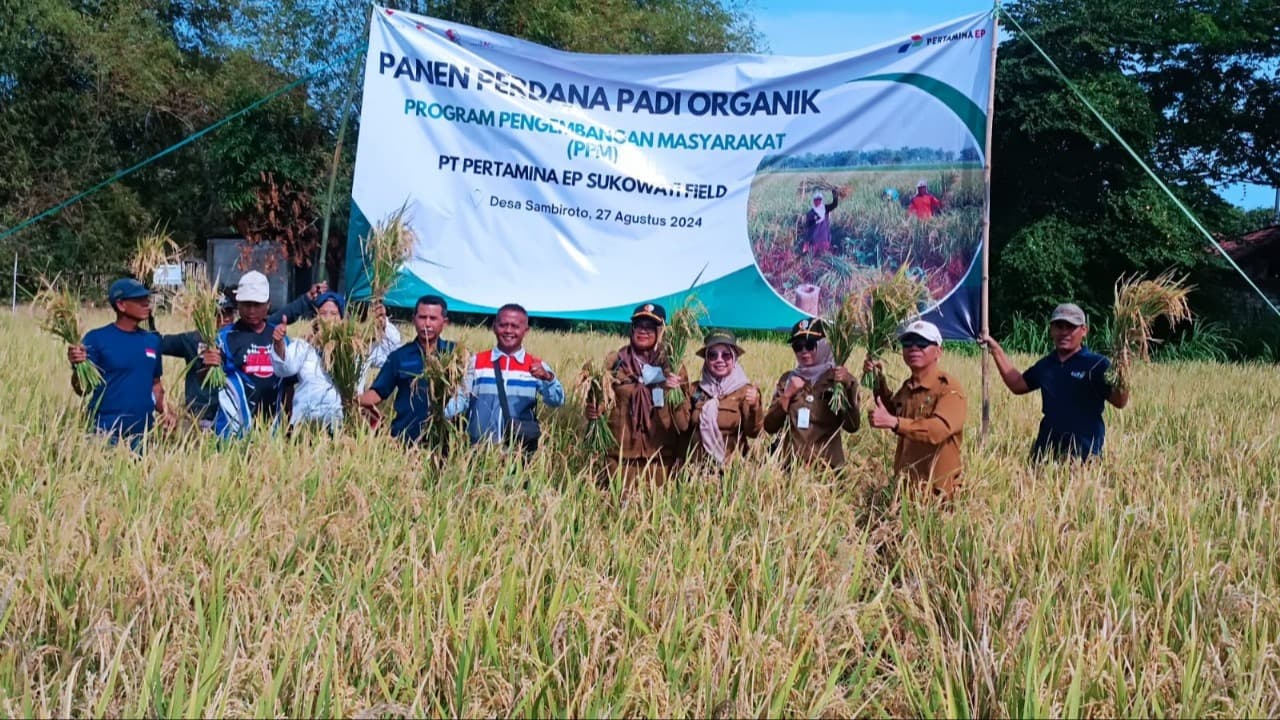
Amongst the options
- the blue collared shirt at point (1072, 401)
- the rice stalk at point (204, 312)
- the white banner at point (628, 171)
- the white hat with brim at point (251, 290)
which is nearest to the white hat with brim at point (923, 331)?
the blue collared shirt at point (1072, 401)

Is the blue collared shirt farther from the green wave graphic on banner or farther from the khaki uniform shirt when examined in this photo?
the khaki uniform shirt

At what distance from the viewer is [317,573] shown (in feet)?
10.5

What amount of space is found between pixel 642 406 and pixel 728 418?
1.53 ft

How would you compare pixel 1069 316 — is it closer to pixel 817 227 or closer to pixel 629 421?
pixel 817 227

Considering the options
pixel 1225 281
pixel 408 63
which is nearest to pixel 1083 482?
pixel 408 63

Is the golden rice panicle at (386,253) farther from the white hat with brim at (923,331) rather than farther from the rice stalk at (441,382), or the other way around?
the white hat with brim at (923,331)

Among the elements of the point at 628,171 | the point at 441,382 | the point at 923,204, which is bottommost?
the point at 441,382

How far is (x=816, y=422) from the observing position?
4.74 m

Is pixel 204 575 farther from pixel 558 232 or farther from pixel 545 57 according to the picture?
pixel 545 57

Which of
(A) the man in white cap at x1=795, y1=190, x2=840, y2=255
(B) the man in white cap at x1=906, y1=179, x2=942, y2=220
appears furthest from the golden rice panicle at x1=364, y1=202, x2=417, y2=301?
(B) the man in white cap at x1=906, y1=179, x2=942, y2=220

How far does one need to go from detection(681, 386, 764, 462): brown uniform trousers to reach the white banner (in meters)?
1.24

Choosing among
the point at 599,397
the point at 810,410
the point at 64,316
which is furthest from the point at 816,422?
Result: the point at 64,316

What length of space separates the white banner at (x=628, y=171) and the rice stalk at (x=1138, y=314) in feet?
5.12

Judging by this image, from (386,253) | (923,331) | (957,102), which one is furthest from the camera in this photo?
(957,102)
